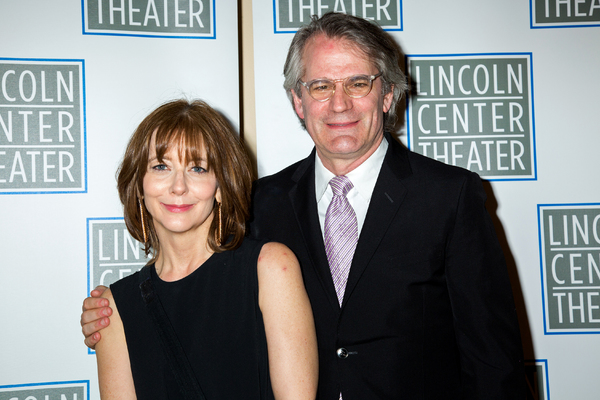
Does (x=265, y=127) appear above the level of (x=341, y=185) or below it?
above

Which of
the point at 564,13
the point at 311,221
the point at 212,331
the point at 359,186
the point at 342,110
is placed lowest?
the point at 212,331

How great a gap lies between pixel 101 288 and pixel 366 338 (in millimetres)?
876

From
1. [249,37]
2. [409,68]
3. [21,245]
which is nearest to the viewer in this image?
[21,245]

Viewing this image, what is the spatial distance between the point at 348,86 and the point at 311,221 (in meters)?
0.46

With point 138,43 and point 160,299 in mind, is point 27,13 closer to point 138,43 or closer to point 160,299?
point 138,43

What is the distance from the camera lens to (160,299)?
1448mm

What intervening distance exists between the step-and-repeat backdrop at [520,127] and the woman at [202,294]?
79 centimetres

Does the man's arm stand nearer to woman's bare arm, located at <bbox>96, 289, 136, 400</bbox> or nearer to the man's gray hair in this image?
woman's bare arm, located at <bbox>96, 289, 136, 400</bbox>

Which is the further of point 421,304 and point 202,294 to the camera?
point 421,304

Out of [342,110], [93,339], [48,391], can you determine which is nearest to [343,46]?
[342,110]

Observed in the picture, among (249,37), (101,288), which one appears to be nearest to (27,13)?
(249,37)

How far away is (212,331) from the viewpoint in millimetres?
1373

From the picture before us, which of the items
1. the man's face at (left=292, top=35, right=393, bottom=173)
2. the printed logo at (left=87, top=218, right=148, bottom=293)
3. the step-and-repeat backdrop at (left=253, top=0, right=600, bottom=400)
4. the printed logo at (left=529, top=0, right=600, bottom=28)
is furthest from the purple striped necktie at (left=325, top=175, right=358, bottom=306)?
the printed logo at (left=529, top=0, right=600, bottom=28)

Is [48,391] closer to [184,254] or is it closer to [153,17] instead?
[184,254]
